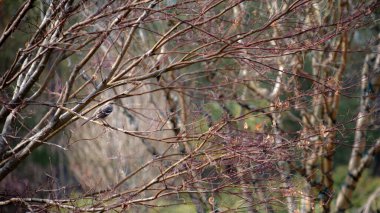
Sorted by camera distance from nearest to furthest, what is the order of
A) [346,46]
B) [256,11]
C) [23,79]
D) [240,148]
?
[240,148] → [23,79] → [256,11] → [346,46]

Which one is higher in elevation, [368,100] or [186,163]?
[368,100]

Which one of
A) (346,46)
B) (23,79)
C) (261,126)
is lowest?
(261,126)

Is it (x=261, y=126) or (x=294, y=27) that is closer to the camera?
(x=294, y=27)

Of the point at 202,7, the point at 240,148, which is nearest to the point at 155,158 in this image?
the point at 240,148

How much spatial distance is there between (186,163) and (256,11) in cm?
278

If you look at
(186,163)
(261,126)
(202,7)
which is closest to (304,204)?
(261,126)

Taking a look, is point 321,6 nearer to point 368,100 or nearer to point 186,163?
point 368,100

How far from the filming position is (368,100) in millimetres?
8727

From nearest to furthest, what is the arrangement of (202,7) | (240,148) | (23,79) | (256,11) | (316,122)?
(240,148) → (202,7) → (23,79) → (256,11) → (316,122)

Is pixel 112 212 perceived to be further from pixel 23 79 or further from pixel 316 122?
pixel 316 122

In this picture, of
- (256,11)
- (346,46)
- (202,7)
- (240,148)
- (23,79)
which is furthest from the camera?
(346,46)

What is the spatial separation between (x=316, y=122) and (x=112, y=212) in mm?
4137

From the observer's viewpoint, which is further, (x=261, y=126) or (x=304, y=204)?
→ (x=304, y=204)

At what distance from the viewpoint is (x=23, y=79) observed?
6.93 meters
